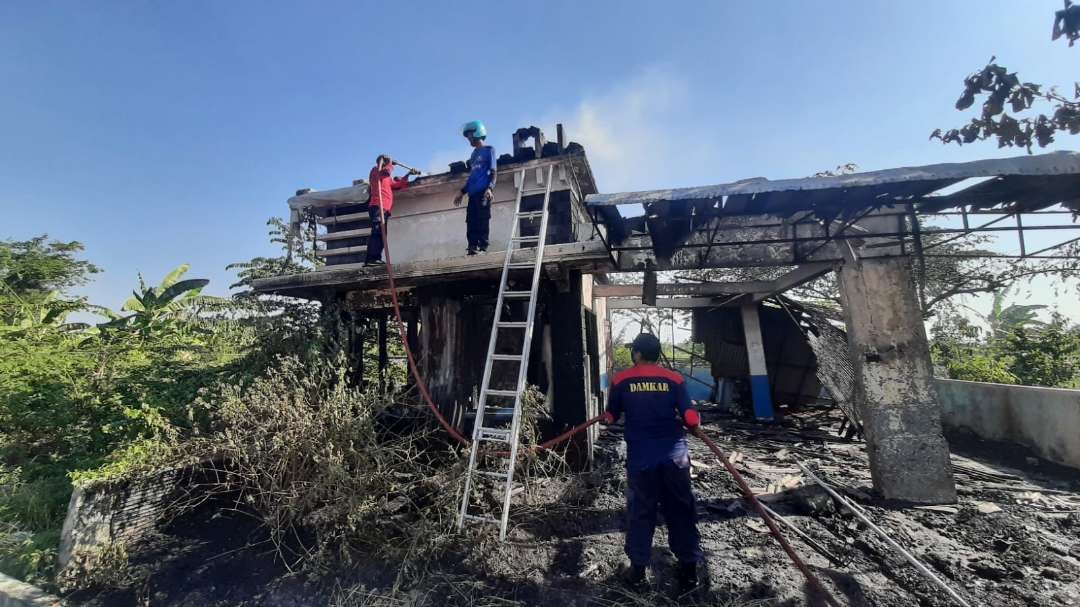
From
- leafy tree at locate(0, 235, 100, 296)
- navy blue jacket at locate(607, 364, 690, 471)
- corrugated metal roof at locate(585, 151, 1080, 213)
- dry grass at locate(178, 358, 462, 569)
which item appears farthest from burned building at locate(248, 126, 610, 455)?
leafy tree at locate(0, 235, 100, 296)

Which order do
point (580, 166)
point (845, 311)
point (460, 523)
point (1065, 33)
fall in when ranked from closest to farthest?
point (1065, 33)
point (460, 523)
point (845, 311)
point (580, 166)

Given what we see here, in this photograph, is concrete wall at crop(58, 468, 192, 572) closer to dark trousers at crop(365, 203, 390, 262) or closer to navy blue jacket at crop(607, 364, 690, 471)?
dark trousers at crop(365, 203, 390, 262)

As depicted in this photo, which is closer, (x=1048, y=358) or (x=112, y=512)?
(x=112, y=512)

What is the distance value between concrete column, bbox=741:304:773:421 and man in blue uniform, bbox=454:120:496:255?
8354 millimetres

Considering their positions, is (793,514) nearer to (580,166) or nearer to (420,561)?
(420,561)

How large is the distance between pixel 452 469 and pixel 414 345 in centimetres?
346

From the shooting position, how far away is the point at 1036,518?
488cm

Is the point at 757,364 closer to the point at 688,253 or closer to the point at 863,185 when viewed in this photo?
the point at 688,253

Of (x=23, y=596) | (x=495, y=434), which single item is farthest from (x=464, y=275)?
(x=23, y=596)

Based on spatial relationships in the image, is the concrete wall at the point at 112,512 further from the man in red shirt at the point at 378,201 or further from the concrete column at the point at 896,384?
A: the concrete column at the point at 896,384

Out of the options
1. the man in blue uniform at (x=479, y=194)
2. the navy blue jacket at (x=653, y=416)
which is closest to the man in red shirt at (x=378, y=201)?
the man in blue uniform at (x=479, y=194)

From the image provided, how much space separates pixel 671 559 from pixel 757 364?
8715 mm

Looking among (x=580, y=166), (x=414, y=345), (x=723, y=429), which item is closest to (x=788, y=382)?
(x=723, y=429)

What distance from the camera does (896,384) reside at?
5.30 metres
